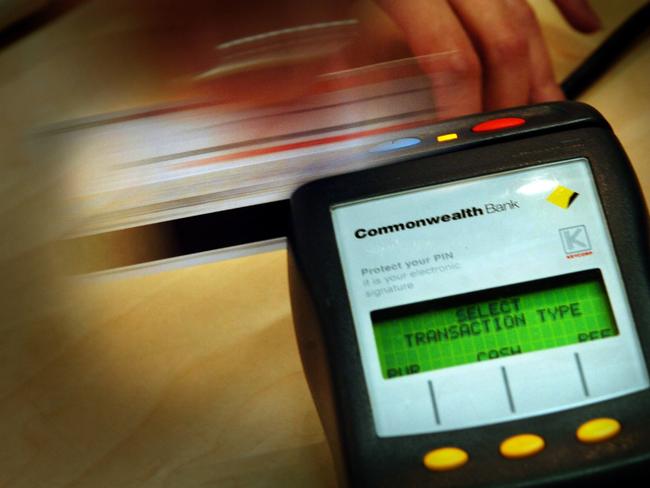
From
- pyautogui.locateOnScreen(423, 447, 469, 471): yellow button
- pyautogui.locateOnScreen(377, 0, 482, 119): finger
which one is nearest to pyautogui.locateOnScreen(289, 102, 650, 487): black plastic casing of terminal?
pyautogui.locateOnScreen(423, 447, 469, 471): yellow button

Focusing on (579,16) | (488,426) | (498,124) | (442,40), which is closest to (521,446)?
(488,426)

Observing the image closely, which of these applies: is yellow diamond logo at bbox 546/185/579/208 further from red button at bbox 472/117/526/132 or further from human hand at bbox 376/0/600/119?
human hand at bbox 376/0/600/119

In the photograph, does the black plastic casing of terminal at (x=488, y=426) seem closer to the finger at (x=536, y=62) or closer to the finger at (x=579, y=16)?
the finger at (x=536, y=62)

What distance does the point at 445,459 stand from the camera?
0.33 metres

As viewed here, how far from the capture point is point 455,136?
39 cm

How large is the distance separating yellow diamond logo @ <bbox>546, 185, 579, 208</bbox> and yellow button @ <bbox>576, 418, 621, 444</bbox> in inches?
3.9

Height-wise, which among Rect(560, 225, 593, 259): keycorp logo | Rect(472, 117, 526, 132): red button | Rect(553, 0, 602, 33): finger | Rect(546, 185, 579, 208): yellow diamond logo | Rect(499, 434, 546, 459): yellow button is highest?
Rect(553, 0, 602, 33): finger

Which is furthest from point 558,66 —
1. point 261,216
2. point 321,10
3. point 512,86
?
point 261,216

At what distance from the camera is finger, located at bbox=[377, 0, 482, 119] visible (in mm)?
542

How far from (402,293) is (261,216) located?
0.10 meters

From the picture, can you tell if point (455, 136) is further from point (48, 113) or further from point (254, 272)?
point (48, 113)

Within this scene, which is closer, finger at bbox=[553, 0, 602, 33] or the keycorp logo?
the keycorp logo

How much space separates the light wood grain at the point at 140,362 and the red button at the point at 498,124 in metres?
0.15

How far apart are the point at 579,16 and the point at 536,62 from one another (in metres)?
0.10
